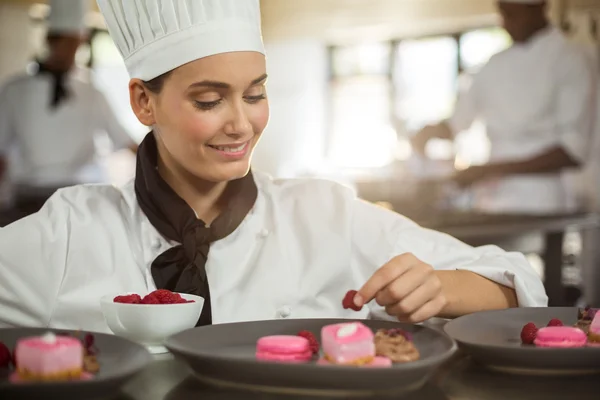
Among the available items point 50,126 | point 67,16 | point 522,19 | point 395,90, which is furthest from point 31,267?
point 395,90

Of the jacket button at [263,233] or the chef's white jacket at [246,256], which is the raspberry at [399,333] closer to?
the chef's white jacket at [246,256]

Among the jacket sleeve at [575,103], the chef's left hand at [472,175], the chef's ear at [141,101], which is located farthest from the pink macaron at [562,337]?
the jacket sleeve at [575,103]

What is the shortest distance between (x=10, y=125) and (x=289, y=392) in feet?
15.5

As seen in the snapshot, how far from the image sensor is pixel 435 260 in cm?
148

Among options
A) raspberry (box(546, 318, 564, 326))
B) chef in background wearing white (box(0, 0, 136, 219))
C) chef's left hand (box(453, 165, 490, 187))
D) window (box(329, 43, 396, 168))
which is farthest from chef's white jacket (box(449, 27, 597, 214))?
window (box(329, 43, 396, 168))

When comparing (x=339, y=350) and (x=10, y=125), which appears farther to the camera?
(x=10, y=125)

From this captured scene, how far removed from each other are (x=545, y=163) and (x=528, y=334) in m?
3.38

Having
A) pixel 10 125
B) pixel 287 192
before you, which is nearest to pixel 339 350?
pixel 287 192

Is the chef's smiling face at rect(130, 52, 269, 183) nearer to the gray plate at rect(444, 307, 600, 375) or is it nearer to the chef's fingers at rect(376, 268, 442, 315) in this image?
the chef's fingers at rect(376, 268, 442, 315)

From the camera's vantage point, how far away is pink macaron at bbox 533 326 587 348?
0.98 m

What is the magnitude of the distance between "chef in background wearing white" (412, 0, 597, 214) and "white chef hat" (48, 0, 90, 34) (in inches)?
91.0

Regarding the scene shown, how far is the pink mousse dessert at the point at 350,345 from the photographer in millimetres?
854

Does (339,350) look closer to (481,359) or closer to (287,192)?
(481,359)

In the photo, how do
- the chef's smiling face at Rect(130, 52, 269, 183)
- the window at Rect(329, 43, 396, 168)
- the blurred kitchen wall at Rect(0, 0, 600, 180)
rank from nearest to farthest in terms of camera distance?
the chef's smiling face at Rect(130, 52, 269, 183) → the blurred kitchen wall at Rect(0, 0, 600, 180) → the window at Rect(329, 43, 396, 168)
